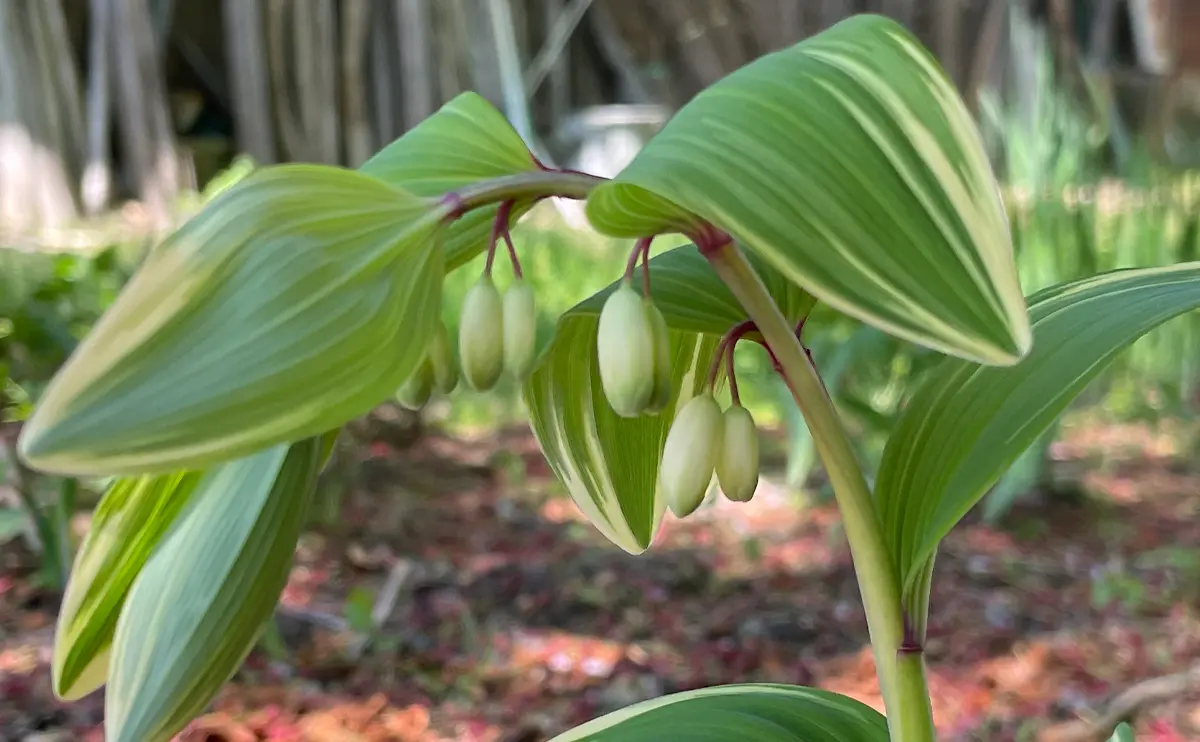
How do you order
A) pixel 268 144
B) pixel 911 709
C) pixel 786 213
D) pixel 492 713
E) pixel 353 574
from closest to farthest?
1. pixel 786 213
2. pixel 911 709
3. pixel 492 713
4. pixel 353 574
5. pixel 268 144

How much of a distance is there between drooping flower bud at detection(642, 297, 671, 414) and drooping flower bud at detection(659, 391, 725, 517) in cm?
3

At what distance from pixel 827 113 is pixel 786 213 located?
35 millimetres

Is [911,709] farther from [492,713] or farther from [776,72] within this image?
[492,713]

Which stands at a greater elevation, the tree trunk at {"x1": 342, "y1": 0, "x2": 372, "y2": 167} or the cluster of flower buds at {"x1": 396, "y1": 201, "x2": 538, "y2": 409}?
the tree trunk at {"x1": 342, "y1": 0, "x2": 372, "y2": 167}

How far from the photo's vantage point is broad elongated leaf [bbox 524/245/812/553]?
0.38m

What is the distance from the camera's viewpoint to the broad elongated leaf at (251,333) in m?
0.21

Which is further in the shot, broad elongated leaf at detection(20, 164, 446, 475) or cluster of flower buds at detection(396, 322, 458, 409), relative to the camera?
cluster of flower buds at detection(396, 322, 458, 409)

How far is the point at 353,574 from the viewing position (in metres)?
1.22

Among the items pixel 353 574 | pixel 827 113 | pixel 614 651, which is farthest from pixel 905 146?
pixel 353 574

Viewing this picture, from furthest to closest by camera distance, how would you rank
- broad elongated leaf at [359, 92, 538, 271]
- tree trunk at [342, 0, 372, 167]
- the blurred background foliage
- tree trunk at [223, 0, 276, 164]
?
tree trunk at [342, 0, 372, 167], tree trunk at [223, 0, 276, 164], the blurred background foliage, broad elongated leaf at [359, 92, 538, 271]

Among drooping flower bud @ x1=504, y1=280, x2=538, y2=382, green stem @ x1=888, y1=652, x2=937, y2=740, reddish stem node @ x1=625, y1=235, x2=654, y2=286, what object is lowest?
green stem @ x1=888, y1=652, x2=937, y2=740

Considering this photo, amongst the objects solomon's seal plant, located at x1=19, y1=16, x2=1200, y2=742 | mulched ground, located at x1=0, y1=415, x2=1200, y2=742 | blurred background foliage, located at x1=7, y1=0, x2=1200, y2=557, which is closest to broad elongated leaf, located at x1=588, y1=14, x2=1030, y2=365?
solomon's seal plant, located at x1=19, y1=16, x2=1200, y2=742

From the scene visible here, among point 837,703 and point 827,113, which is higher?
point 827,113

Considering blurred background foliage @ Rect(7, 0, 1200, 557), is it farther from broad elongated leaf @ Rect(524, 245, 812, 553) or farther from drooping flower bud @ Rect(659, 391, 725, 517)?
drooping flower bud @ Rect(659, 391, 725, 517)
